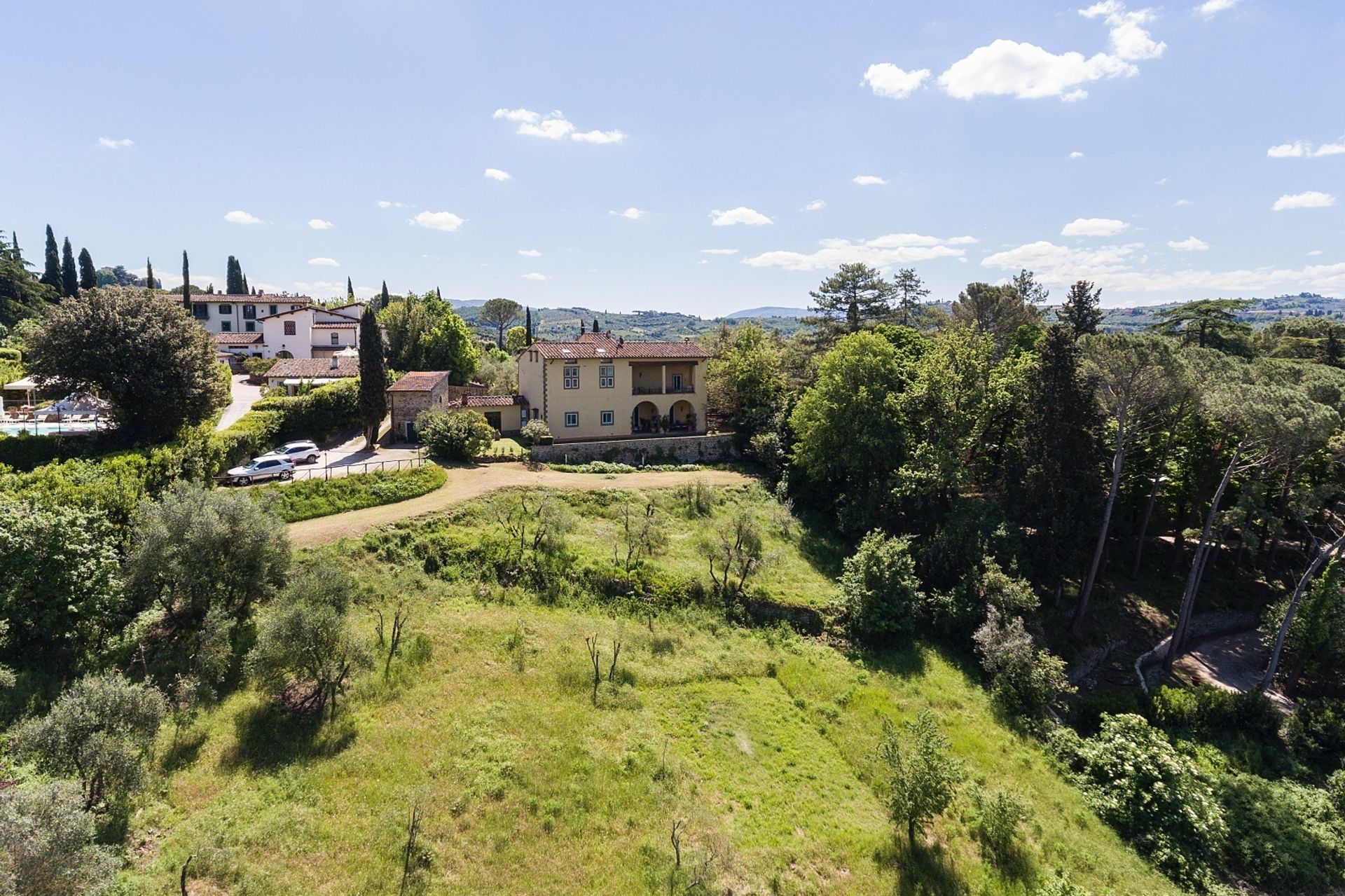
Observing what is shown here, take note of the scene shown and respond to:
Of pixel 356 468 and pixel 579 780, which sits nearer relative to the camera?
pixel 579 780

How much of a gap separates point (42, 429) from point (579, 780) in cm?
3316

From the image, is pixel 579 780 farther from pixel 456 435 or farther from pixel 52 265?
pixel 52 265

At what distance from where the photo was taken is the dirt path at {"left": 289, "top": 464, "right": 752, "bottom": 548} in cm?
2811

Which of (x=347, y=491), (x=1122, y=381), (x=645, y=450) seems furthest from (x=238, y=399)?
(x=1122, y=381)

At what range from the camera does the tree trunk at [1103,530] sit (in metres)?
27.4

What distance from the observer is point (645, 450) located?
151 feet

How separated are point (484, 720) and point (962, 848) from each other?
46.1 ft

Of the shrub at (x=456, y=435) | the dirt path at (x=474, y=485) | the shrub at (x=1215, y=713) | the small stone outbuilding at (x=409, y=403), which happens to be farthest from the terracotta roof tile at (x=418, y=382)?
the shrub at (x=1215, y=713)

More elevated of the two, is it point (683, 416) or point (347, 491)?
point (683, 416)

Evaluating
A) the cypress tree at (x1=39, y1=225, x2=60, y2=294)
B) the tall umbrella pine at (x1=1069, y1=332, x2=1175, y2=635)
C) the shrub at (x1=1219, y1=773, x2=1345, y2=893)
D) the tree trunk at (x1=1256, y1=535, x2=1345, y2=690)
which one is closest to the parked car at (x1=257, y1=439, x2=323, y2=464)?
the tall umbrella pine at (x1=1069, y1=332, x2=1175, y2=635)

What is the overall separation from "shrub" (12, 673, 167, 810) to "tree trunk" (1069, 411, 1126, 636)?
34301 mm

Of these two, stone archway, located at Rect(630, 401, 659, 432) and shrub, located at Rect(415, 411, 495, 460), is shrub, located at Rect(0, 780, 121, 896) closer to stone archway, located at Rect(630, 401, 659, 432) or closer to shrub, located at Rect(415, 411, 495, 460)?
shrub, located at Rect(415, 411, 495, 460)

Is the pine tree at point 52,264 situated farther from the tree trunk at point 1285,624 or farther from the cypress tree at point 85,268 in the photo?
the tree trunk at point 1285,624

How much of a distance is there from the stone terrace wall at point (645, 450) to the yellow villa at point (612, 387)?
10.8ft
